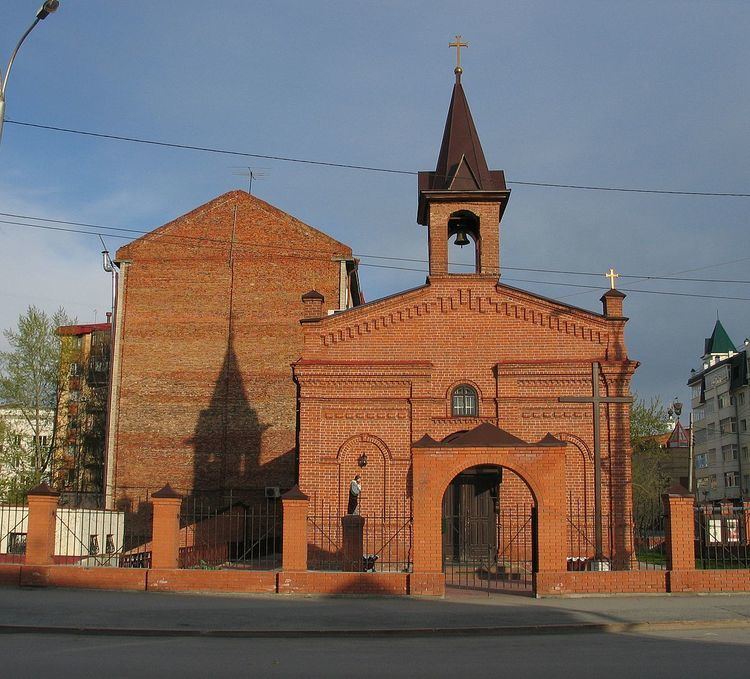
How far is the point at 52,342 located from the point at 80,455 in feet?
16.5

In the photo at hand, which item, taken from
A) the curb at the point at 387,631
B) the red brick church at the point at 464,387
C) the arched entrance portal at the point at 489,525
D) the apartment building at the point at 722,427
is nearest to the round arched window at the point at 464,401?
the red brick church at the point at 464,387

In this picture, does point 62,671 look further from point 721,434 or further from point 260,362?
point 721,434

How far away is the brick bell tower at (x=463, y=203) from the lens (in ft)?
70.3

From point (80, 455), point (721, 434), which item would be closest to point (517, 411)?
point (80, 455)

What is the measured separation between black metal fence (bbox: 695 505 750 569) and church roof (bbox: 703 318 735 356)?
188 ft

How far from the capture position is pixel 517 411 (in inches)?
799

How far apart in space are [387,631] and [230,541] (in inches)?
440

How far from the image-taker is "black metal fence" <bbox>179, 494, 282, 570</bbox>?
19781 millimetres

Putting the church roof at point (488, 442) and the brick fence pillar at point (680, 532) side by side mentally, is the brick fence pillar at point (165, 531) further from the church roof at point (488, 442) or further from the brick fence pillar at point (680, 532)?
the brick fence pillar at point (680, 532)

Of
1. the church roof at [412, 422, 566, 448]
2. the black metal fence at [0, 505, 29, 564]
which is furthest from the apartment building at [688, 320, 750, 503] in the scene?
the black metal fence at [0, 505, 29, 564]

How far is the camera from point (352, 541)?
1628 cm

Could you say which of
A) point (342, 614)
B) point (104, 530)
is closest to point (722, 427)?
point (104, 530)

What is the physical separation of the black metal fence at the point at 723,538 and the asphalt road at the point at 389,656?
551cm

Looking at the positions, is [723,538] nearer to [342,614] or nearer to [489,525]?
[489,525]
